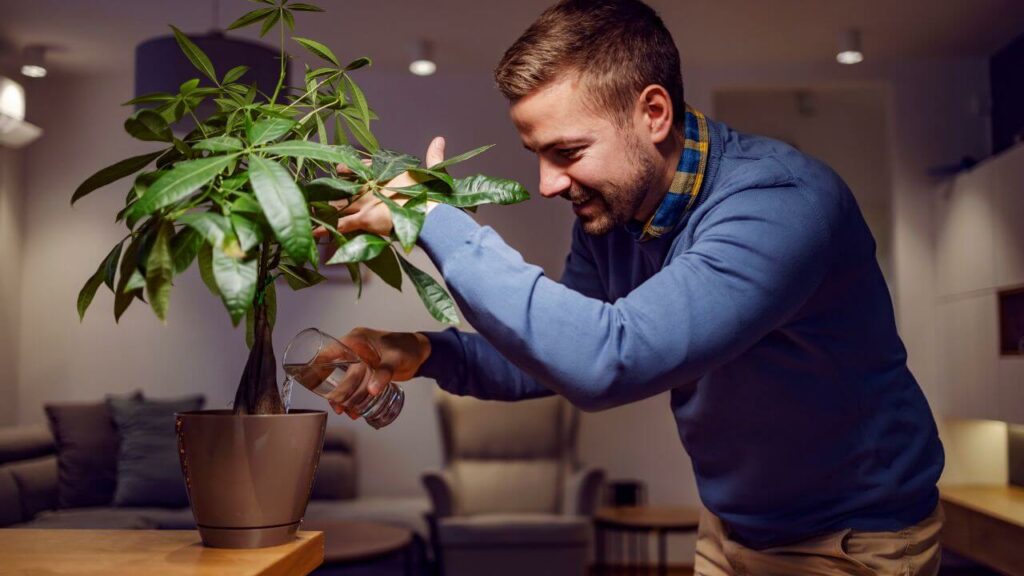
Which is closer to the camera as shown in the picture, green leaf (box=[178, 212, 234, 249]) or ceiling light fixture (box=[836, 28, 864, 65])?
green leaf (box=[178, 212, 234, 249])

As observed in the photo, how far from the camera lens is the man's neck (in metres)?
1.29

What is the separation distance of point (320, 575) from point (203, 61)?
332 centimetres

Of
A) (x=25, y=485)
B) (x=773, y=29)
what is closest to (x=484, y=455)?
(x=25, y=485)

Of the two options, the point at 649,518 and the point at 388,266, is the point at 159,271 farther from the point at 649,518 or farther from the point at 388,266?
the point at 649,518

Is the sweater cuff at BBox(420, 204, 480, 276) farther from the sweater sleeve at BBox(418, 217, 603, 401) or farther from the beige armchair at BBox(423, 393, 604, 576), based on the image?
the beige armchair at BBox(423, 393, 604, 576)

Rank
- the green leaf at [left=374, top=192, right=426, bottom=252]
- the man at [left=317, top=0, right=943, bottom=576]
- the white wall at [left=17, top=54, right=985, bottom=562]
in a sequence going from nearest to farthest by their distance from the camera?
the green leaf at [left=374, top=192, right=426, bottom=252] < the man at [left=317, top=0, right=943, bottom=576] < the white wall at [left=17, top=54, right=985, bottom=562]

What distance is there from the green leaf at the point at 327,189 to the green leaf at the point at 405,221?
33 millimetres

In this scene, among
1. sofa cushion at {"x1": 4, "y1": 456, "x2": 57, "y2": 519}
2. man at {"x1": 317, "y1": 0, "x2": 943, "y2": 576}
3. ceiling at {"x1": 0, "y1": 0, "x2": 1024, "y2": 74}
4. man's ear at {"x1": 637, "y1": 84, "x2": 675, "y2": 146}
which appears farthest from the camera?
ceiling at {"x1": 0, "y1": 0, "x2": 1024, "y2": 74}

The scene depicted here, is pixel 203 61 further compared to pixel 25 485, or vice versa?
pixel 25 485

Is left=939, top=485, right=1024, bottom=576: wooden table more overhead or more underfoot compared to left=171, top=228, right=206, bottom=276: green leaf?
more underfoot

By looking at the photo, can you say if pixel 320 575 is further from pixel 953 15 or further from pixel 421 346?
pixel 953 15

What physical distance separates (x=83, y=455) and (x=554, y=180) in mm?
4488

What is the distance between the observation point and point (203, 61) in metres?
1.21

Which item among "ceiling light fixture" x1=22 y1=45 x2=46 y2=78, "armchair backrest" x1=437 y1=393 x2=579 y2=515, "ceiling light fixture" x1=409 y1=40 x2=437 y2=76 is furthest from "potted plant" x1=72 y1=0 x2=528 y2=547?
"ceiling light fixture" x1=22 y1=45 x2=46 y2=78
